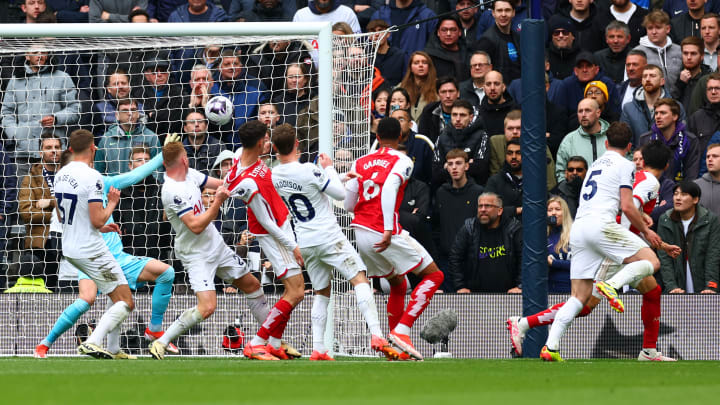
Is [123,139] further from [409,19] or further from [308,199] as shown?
[409,19]

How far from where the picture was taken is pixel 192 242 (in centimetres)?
1095

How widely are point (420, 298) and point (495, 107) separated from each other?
4243 mm

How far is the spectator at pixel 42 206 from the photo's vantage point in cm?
1391

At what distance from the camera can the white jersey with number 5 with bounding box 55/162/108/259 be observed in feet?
35.6

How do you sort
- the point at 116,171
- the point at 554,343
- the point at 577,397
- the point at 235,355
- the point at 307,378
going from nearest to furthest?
1. the point at 577,397
2. the point at 307,378
3. the point at 554,343
4. the point at 235,355
5. the point at 116,171

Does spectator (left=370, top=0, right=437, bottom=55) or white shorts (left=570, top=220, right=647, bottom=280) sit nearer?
white shorts (left=570, top=220, right=647, bottom=280)

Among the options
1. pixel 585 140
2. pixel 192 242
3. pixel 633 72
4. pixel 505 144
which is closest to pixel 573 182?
pixel 585 140

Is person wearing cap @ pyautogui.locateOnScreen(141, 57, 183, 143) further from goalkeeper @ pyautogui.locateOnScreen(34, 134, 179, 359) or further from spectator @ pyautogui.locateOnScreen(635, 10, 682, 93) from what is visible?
spectator @ pyautogui.locateOnScreen(635, 10, 682, 93)

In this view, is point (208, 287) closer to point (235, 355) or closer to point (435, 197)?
point (235, 355)

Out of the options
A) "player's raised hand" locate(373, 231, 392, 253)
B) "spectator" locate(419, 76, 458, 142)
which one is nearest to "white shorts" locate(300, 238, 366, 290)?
"player's raised hand" locate(373, 231, 392, 253)

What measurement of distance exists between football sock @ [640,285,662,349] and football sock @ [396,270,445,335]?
84.9 inches

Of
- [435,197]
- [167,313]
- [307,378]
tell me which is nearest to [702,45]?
[435,197]

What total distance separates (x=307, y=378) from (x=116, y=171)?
23.0 ft

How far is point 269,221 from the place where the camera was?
10.8 m
